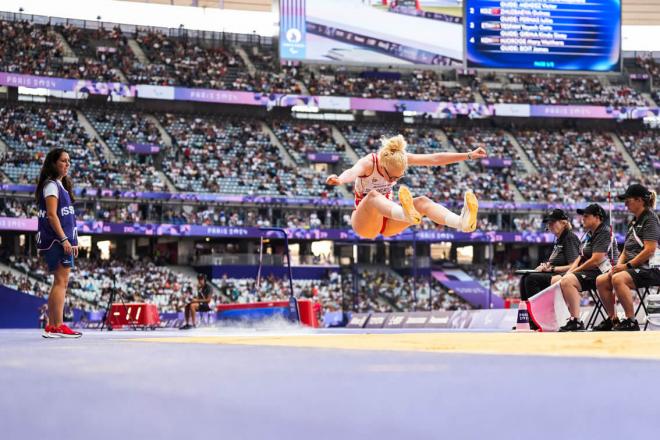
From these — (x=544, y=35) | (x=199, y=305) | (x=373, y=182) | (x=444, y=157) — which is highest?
(x=544, y=35)

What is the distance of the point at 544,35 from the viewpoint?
37.6 metres

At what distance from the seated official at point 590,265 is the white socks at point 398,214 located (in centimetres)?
284

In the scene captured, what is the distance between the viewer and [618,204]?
4756 cm

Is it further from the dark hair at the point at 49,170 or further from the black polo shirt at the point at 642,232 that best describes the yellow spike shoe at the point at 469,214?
the dark hair at the point at 49,170

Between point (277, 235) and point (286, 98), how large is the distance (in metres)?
7.93

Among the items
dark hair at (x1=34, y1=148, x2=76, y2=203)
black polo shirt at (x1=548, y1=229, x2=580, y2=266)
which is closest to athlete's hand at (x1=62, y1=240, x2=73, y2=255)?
dark hair at (x1=34, y1=148, x2=76, y2=203)

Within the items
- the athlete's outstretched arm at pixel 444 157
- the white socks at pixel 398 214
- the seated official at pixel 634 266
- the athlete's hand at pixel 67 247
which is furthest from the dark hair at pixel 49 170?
the seated official at pixel 634 266

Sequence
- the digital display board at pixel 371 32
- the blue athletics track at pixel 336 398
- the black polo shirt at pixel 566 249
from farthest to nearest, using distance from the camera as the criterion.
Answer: the digital display board at pixel 371 32
the black polo shirt at pixel 566 249
the blue athletics track at pixel 336 398

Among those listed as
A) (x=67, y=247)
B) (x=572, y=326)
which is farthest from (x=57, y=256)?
(x=572, y=326)

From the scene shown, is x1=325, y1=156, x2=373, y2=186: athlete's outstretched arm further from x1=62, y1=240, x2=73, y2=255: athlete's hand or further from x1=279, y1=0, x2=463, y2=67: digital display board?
x1=279, y1=0, x2=463, y2=67: digital display board

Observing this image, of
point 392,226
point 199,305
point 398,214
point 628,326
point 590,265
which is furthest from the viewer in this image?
point 199,305

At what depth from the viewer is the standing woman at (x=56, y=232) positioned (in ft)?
29.2

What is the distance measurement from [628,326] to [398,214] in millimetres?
2904

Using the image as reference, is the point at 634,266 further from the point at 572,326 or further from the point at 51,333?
the point at 51,333
